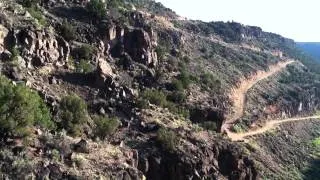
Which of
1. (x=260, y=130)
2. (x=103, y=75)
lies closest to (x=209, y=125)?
(x=103, y=75)

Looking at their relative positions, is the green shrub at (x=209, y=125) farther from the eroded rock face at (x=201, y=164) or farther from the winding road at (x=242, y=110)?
the eroded rock face at (x=201, y=164)

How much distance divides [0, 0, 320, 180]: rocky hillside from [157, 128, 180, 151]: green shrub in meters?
0.09

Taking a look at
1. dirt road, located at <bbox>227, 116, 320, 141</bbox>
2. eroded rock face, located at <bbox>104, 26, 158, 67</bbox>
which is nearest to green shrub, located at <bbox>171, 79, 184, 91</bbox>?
eroded rock face, located at <bbox>104, 26, 158, 67</bbox>

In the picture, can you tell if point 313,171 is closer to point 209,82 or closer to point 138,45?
→ point 209,82

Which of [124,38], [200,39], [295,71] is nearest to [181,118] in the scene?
[124,38]

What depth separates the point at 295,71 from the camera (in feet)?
487

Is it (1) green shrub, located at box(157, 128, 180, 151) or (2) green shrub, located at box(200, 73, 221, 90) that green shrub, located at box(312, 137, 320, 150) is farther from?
(1) green shrub, located at box(157, 128, 180, 151)

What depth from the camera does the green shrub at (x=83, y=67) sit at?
57000 mm

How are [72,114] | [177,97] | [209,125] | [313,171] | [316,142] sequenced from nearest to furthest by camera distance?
[72,114] → [209,125] → [177,97] → [313,171] → [316,142]

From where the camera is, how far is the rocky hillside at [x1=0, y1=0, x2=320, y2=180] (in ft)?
125

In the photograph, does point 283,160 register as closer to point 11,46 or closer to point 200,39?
point 11,46

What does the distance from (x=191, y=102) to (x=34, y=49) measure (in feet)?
81.4

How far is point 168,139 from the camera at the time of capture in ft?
155

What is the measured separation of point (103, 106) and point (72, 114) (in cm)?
735
